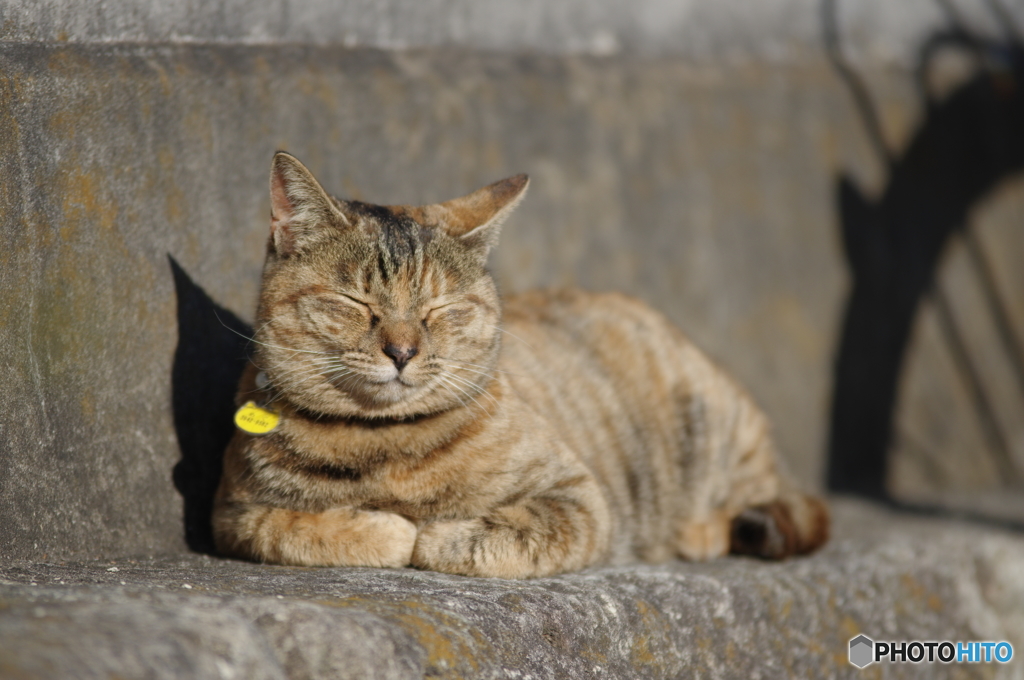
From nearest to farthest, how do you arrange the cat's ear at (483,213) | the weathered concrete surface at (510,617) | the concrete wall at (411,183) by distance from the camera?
the weathered concrete surface at (510,617) → the concrete wall at (411,183) → the cat's ear at (483,213)

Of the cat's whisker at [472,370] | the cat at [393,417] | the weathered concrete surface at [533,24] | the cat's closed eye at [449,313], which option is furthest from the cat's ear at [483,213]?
the weathered concrete surface at [533,24]

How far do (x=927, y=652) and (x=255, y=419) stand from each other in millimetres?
2937

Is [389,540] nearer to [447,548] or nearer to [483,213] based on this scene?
[447,548]

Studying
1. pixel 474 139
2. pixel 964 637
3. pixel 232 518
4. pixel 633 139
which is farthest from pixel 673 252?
pixel 232 518

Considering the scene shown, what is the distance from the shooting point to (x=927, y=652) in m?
4.10

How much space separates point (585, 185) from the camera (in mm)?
5402

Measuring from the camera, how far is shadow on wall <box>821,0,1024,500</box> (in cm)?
638

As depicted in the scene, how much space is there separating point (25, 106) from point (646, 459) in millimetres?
2612

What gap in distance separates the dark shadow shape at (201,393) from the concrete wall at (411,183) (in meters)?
0.01

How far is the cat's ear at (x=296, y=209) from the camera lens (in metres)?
3.05

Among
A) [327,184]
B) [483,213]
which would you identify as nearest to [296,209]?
[483,213]

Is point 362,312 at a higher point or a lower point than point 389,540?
higher

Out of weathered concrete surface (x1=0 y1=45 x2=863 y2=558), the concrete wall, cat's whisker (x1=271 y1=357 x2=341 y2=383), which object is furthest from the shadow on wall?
cat's whisker (x1=271 y1=357 x2=341 y2=383)

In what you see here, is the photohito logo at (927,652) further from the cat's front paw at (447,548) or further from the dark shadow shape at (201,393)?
the dark shadow shape at (201,393)
